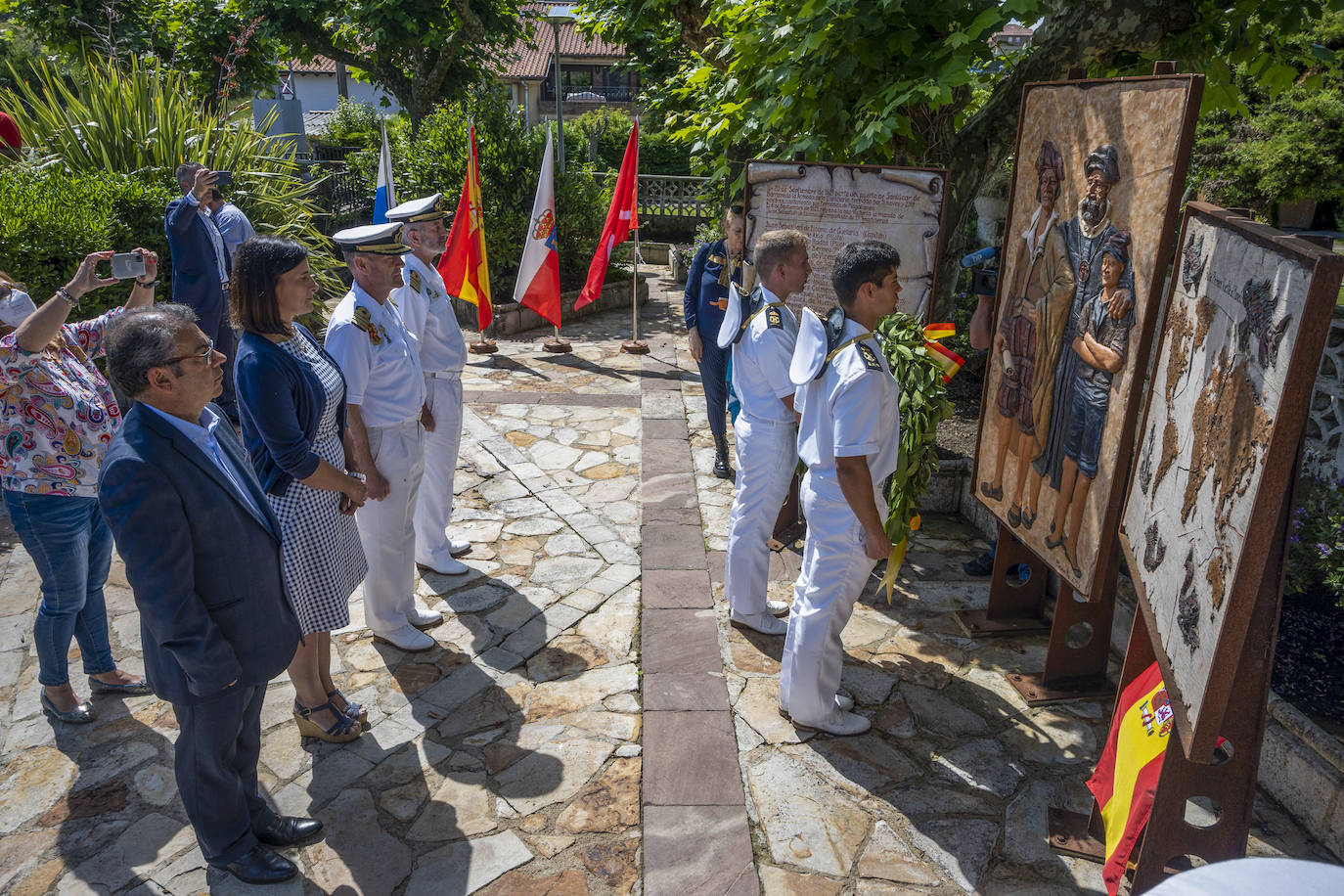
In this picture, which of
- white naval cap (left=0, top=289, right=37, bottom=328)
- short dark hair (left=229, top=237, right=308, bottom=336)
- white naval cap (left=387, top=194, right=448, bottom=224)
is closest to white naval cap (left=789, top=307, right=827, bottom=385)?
short dark hair (left=229, top=237, right=308, bottom=336)

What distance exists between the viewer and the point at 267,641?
10.3 feet

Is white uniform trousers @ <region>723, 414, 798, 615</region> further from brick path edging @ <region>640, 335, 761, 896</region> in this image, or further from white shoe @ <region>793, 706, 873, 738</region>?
white shoe @ <region>793, 706, 873, 738</region>

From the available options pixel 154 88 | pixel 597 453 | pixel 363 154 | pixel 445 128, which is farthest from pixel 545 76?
pixel 597 453

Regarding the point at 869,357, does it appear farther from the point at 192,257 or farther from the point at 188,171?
the point at 188,171

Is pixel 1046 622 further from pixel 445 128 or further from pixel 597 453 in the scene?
pixel 445 128

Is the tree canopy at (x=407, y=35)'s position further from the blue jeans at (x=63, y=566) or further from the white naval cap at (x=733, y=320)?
the blue jeans at (x=63, y=566)

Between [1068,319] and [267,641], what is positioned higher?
[1068,319]

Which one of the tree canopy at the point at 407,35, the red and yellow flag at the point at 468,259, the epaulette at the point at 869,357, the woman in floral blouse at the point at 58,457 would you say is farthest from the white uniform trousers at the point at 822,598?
the tree canopy at the point at 407,35

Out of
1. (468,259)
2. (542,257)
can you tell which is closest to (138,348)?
(468,259)

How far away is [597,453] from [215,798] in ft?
16.2

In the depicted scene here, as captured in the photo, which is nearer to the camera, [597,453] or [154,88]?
[597,453]

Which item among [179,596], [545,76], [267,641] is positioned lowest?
[267,641]

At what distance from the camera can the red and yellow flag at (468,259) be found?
10086 millimetres

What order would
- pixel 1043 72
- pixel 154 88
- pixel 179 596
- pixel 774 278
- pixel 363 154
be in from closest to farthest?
pixel 179 596, pixel 774 278, pixel 1043 72, pixel 154 88, pixel 363 154
